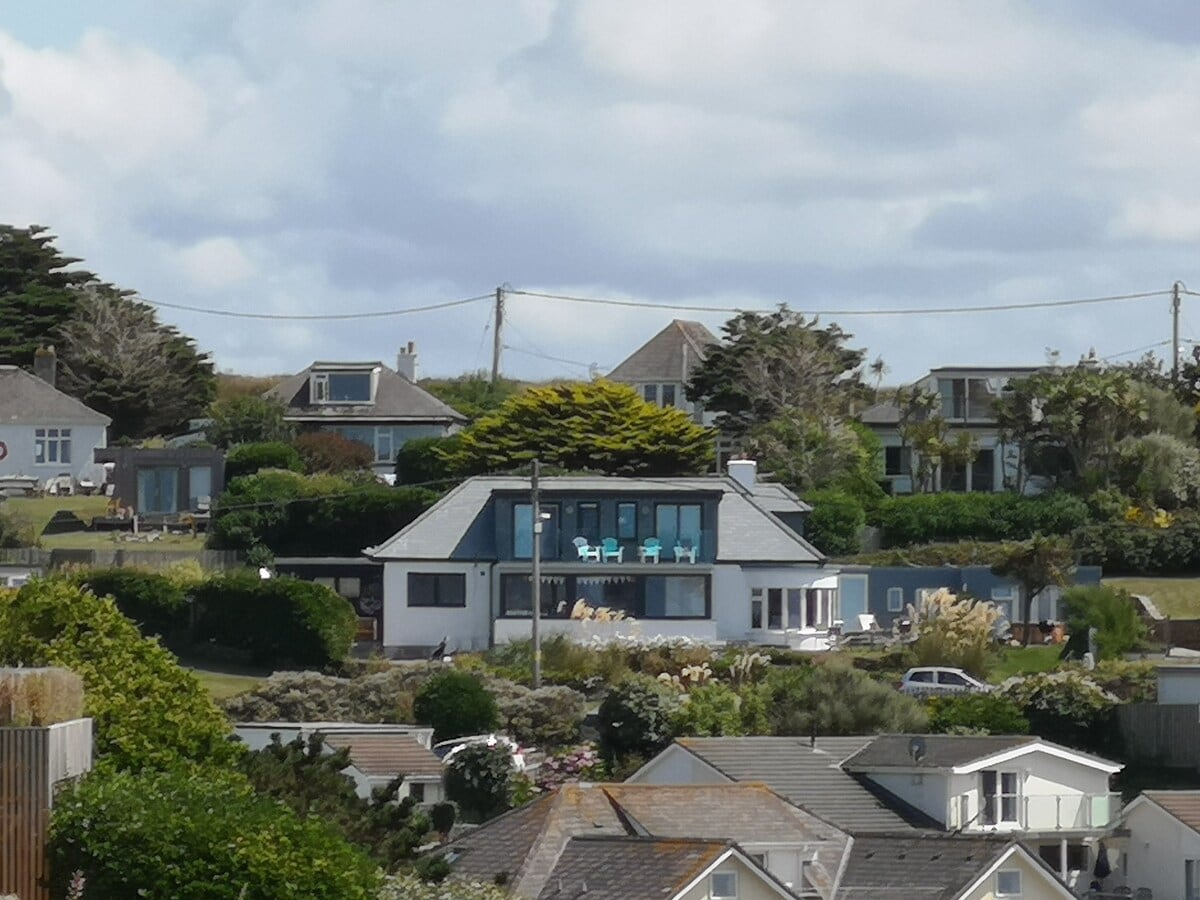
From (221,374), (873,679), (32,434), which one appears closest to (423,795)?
(873,679)

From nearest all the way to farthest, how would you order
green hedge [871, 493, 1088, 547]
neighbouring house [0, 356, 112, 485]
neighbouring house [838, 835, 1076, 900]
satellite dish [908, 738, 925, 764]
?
1. neighbouring house [838, 835, 1076, 900]
2. satellite dish [908, 738, 925, 764]
3. green hedge [871, 493, 1088, 547]
4. neighbouring house [0, 356, 112, 485]

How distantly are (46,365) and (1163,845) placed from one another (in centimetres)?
5119

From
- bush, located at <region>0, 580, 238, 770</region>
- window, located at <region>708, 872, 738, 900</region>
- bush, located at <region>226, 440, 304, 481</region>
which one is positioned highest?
bush, located at <region>226, 440, 304, 481</region>

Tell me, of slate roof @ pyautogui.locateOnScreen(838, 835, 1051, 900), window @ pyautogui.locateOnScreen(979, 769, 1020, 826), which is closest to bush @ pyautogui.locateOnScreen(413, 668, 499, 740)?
window @ pyautogui.locateOnScreen(979, 769, 1020, 826)

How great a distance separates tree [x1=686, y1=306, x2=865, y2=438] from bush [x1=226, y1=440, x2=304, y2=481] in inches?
668

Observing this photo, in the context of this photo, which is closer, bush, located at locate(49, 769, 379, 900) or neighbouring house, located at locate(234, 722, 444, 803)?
bush, located at locate(49, 769, 379, 900)

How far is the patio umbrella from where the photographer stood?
1983 inches

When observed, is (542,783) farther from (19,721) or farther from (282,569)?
(19,721)

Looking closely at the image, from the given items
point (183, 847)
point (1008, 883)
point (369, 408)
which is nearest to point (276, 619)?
point (1008, 883)

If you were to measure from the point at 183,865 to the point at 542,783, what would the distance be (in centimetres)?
2655

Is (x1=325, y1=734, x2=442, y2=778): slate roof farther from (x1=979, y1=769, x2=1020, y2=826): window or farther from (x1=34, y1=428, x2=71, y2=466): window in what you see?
(x1=34, y1=428, x2=71, y2=466): window

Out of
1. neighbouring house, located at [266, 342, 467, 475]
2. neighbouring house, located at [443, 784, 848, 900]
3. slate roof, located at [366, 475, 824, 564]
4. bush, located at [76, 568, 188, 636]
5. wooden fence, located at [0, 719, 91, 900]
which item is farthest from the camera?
neighbouring house, located at [266, 342, 467, 475]

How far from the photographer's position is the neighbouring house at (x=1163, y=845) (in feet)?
164

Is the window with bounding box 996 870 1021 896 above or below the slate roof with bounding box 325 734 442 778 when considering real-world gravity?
below
